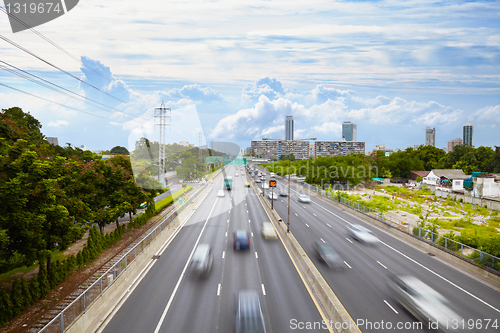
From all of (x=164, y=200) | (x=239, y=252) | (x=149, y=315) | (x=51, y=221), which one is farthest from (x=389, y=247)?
(x=164, y=200)

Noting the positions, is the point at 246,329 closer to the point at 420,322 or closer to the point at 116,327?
the point at 116,327

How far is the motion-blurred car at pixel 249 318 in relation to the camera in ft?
37.8

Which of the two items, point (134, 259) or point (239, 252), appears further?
point (239, 252)

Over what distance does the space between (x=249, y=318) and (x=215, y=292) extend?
5256 millimetres

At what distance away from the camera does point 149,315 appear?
46.3ft

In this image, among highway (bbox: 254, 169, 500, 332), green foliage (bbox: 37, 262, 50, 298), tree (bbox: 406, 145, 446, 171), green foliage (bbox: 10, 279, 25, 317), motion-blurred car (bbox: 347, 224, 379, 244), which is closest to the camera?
highway (bbox: 254, 169, 500, 332)

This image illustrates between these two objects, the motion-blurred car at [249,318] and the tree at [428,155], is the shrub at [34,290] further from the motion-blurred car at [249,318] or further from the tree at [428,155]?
the tree at [428,155]

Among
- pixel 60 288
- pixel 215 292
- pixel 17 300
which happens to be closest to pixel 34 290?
pixel 17 300

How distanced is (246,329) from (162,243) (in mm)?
17032

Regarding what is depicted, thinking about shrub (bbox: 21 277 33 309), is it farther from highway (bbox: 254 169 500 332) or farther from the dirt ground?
highway (bbox: 254 169 500 332)

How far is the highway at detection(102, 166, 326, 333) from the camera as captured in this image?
13445 millimetres

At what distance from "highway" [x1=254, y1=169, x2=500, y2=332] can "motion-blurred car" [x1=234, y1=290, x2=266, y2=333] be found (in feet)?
17.5

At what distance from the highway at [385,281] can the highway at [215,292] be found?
2.53m

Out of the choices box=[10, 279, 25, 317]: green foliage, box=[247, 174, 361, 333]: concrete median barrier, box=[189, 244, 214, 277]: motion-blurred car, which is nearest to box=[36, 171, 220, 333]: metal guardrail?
box=[189, 244, 214, 277]: motion-blurred car
